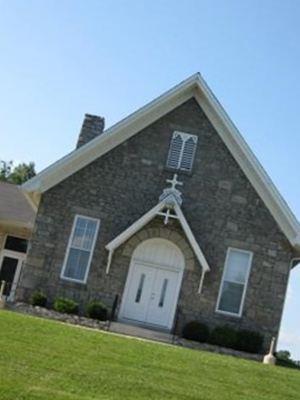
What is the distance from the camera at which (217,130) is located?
2450 centimetres

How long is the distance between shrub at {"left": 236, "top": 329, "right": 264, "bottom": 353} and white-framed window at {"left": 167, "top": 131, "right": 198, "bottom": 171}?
224 inches

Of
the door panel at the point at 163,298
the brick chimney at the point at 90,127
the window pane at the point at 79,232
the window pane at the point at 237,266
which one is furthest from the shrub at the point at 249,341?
the brick chimney at the point at 90,127

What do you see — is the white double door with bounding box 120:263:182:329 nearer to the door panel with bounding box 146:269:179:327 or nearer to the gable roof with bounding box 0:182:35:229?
the door panel with bounding box 146:269:179:327

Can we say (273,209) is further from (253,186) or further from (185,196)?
(185,196)

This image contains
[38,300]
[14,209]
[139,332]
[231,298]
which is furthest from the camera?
[14,209]

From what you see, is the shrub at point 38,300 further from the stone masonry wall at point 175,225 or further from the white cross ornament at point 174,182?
the white cross ornament at point 174,182

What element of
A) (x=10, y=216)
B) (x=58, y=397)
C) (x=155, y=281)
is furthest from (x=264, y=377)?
(x=10, y=216)

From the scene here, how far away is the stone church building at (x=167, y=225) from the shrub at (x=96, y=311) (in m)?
0.71

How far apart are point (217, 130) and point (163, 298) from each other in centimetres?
585

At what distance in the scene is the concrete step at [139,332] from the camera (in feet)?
71.5

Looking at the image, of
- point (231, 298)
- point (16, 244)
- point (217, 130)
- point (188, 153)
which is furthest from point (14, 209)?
point (231, 298)

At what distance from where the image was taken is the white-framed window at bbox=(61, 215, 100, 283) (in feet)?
77.3

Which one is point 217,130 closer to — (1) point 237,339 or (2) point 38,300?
(1) point 237,339

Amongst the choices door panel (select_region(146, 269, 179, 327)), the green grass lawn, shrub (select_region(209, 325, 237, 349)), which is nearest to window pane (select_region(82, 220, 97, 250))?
door panel (select_region(146, 269, 179, 327))
